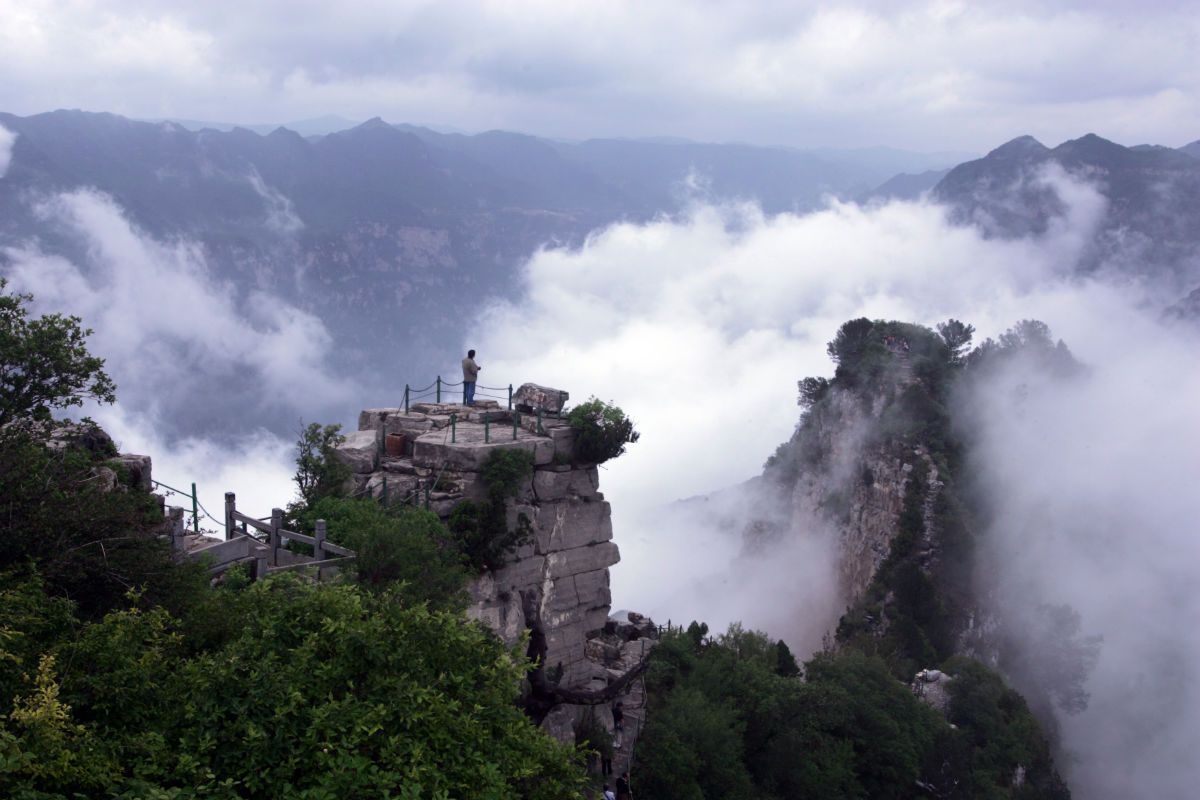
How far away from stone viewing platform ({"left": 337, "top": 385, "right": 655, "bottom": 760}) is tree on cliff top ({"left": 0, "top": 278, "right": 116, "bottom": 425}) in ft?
21.7

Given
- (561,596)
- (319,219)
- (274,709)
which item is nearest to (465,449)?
(561,596)

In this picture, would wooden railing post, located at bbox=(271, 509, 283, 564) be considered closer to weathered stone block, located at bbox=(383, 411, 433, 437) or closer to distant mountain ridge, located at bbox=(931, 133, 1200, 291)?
weathered stone block, located at bbox=(383, 411, 433, 437)

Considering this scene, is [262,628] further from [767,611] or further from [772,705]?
[767,611]

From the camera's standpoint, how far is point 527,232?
195m

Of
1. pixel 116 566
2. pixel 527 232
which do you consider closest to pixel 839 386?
pixel 116 566

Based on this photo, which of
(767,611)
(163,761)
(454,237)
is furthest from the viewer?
(454,237)

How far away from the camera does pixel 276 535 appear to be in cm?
1775

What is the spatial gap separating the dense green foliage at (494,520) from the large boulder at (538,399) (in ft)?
8.21

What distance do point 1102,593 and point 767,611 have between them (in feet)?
76.2

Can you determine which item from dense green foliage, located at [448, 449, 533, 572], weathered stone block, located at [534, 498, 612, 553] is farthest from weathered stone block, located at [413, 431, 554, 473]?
weathered stone block, located at [534, 498, 612, 553]

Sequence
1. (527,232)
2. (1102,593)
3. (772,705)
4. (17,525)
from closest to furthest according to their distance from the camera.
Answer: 1. (17,525)
2. (772,705)
3. (1102,593)
4. (527,232)

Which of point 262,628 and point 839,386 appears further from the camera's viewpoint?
point 839,386

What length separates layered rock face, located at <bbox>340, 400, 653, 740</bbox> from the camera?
20656 mm

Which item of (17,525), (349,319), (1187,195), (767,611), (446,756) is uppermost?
(1187,195)
